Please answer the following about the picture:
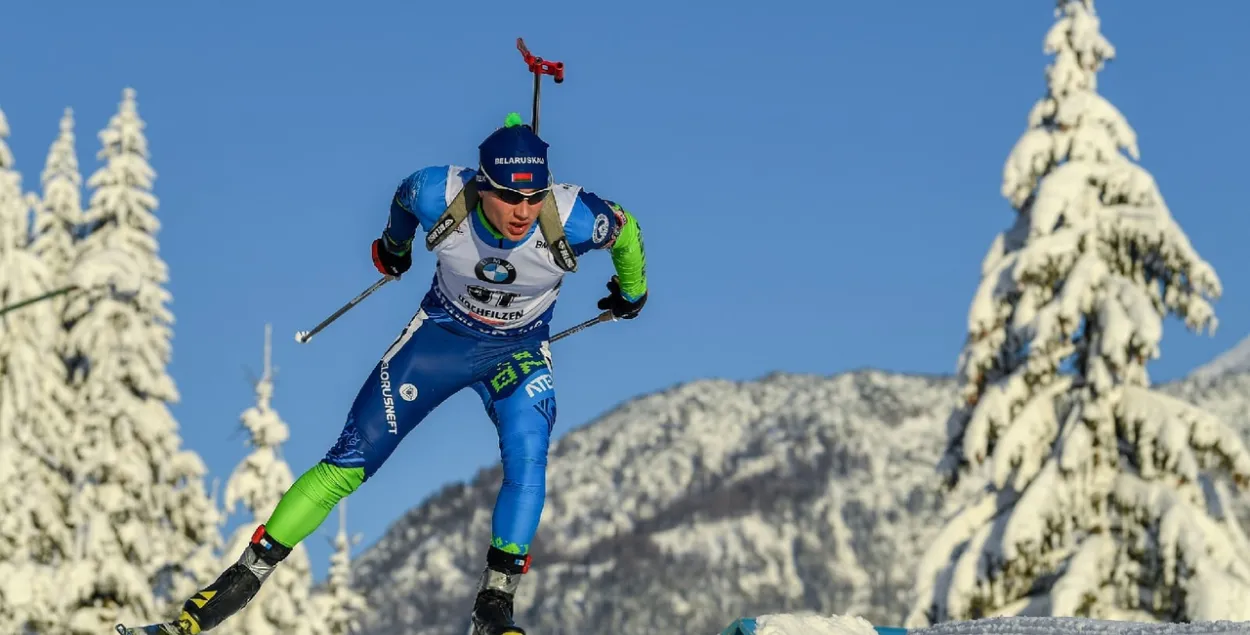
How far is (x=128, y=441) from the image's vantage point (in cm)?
3069

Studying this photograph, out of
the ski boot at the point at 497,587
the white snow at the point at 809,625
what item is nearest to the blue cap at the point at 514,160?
the ski boot at the point at 497,587

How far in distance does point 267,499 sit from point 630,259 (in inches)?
868

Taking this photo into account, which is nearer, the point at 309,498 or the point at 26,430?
the point at 309,498

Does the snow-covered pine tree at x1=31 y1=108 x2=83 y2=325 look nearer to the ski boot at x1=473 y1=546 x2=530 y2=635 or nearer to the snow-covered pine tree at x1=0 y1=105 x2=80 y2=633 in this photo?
the snow-covered pine tree at x1=0 y1=105 x2=80 y2=633

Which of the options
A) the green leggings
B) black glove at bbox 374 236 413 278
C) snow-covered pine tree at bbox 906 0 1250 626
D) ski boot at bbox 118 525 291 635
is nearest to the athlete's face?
black glove at bbox 374 236 413 278

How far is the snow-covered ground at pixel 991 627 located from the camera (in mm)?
9633

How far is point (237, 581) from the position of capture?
1009cm

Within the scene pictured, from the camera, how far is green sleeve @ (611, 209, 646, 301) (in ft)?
34.0

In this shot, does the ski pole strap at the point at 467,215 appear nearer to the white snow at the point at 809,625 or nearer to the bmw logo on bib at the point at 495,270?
the bmw logo on bib at the point at 495,270

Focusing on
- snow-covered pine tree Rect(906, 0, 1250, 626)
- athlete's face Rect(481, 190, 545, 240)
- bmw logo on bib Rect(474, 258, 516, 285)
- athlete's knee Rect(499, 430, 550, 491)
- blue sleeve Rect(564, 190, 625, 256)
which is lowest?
athlete's knee Rect(499, 430, 550, 491)

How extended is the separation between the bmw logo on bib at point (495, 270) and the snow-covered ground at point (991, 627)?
2181 mm

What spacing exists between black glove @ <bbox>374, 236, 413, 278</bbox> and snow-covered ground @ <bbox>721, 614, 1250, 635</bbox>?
279 centimetres

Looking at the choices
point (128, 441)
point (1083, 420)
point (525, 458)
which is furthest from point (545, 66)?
point (128, 441)

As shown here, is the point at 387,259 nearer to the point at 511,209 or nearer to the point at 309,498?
the point at 511,209
